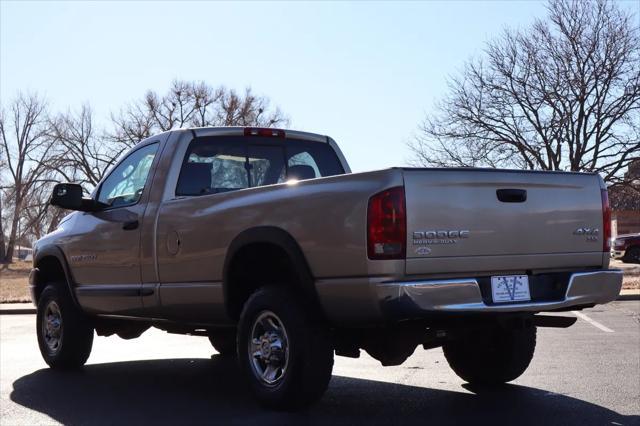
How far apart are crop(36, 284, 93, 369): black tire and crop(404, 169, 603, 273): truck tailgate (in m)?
4.10

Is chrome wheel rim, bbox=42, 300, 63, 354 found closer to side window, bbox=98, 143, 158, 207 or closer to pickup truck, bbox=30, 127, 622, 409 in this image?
pickup truck, bbox=30, 127, 622, 409

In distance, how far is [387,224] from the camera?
16.3 feet

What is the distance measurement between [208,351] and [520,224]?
17.1 feet

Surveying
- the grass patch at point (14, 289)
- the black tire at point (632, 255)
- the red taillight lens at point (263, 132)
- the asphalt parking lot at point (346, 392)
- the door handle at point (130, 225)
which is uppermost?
the red taillight lens at point (263, 132)

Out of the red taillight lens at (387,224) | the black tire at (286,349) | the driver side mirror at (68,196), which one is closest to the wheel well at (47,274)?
the driver side mirror at (68,196)

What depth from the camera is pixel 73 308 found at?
7965 millimetres

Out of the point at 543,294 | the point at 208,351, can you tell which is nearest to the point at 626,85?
the point at 208,351

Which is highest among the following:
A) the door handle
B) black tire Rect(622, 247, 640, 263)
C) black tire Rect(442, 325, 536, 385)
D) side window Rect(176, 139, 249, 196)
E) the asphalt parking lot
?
side window Rect(176, 139, 249, 196)

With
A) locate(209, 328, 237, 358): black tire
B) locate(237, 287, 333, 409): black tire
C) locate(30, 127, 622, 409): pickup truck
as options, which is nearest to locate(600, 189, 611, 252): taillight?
locate(30, 127, 622, 409): pickup truck

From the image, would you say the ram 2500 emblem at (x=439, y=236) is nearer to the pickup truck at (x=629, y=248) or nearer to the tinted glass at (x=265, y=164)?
the tinted glass at (x=265, y=164)

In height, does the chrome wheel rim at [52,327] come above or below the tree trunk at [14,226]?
below

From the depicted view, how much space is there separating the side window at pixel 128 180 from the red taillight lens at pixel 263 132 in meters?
0.78

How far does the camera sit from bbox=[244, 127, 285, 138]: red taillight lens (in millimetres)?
7211

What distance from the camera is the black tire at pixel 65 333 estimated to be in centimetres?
795
